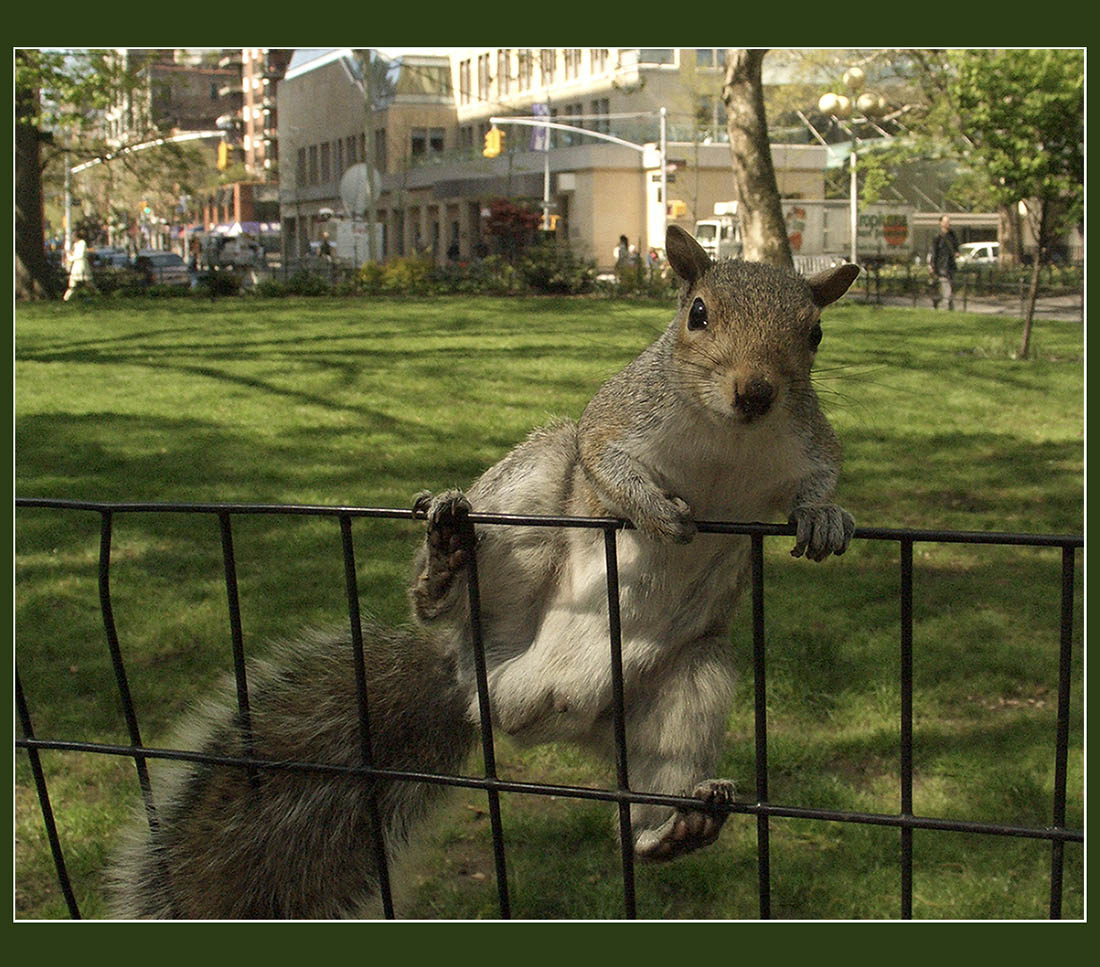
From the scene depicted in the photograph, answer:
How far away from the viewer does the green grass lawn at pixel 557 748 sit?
232 centimetres

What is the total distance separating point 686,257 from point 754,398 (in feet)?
1.22

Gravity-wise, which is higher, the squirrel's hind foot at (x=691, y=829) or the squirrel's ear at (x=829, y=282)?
the squirrel's ear at (x=829, y=282)

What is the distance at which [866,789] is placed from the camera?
2588 millimetres

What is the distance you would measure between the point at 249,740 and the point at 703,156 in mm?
28607

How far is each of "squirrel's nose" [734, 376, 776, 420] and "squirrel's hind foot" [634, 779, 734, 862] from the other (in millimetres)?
536

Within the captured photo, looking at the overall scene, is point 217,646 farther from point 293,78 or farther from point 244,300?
point 293,78

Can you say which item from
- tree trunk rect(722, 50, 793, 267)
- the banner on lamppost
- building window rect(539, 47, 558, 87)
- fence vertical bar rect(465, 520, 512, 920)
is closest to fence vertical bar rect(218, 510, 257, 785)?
fence vertical bar rect(465, 520, 512, 920)

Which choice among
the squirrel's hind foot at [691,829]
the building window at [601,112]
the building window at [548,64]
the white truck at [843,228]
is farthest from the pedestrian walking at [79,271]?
the building window at [601,112]

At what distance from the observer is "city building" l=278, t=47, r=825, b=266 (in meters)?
26.2

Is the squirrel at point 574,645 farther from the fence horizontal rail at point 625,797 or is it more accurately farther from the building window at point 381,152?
the building window at point 381,152

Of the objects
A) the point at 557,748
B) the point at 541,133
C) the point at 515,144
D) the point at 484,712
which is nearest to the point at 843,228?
the point at 541,133

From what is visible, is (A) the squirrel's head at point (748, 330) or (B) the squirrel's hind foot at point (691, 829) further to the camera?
(B) the squirrel's hind foot at point (691, 829)

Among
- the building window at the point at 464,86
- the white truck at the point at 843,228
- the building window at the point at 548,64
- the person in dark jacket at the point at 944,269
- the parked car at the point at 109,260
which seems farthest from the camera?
the building window at the point at 464,86

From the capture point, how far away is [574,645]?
6.09 feet
